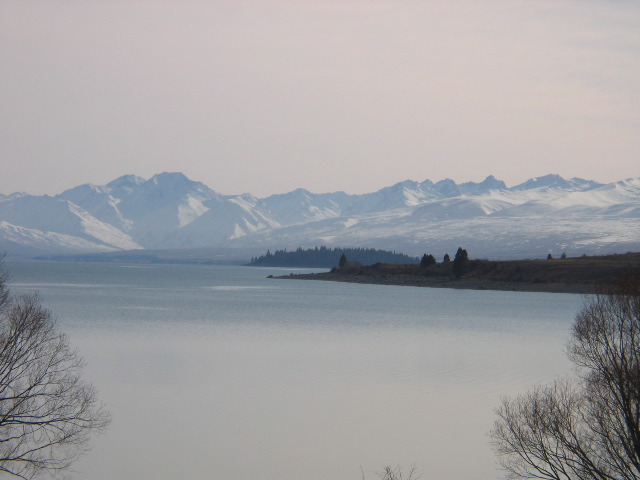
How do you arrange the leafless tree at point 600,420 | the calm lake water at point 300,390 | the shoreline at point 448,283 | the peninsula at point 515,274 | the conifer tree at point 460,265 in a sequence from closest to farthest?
1. the leafless tree at point 600,420
2. the calm lake water at point 300,390
3. the peninsula at point 515,274
4. the shoreline at point 448,283
5. the conifer tree at point 460,265

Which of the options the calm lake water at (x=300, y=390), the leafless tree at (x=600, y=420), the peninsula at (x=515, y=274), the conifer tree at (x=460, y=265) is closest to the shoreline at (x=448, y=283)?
the peninsula at (x=515, y=274)

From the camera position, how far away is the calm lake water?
26.2 meters

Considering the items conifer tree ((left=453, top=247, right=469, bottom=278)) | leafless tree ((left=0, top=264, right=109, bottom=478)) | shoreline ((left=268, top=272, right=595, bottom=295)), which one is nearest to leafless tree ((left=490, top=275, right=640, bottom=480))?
leafless tree ((left=0, top=264, right=109, bottom=478))

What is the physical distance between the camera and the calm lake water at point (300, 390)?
85.8ft

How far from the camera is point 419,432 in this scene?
29828mm

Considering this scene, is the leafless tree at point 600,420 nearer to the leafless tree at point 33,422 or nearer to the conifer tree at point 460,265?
the leafless tree at point 33,422

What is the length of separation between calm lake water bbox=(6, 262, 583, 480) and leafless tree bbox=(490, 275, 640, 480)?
6.03 ft

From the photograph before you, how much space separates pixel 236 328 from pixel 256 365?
20.9 meters

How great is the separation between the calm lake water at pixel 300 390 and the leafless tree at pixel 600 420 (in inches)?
72.3

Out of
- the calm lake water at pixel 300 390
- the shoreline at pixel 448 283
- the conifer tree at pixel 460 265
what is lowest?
the calm lake water at pixel 300 390

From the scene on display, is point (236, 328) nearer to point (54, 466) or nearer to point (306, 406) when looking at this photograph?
point (306, 406)

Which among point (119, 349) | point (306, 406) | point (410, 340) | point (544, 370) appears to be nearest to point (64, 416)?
point (306, 406)

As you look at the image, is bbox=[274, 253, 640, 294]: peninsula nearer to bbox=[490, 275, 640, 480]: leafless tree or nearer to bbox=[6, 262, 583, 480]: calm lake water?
bbox=[6, 262, 583, 480]: calm lake water

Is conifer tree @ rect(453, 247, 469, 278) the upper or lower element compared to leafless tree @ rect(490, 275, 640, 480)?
upper
